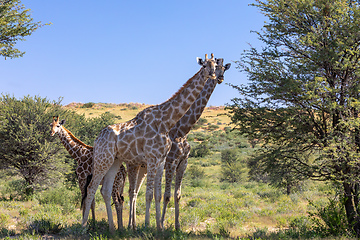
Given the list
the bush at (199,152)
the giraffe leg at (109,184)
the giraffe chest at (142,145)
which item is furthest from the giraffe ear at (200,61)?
the bush at (199,152)

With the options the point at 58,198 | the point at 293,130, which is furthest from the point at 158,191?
the point at 58,198

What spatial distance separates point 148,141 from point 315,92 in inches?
211

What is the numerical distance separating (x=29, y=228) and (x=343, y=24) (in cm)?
1139

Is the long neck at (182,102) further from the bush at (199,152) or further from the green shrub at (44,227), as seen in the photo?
the bush at (199,152)

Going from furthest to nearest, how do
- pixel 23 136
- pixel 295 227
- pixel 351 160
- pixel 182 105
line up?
pixel 23 136 → pixel 295 227 → pixel 351 160 → pixel 182 105

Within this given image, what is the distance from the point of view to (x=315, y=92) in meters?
9.66

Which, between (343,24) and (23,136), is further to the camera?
(23,136)

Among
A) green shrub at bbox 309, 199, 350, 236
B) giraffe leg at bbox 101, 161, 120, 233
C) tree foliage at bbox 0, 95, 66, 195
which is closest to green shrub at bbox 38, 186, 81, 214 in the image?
tree foliage at bbox 0, 95, 66, 195

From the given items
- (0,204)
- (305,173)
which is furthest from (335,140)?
(0,204)

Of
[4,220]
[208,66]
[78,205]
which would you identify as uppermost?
[208,66]

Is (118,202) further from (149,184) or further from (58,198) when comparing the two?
(58,198)

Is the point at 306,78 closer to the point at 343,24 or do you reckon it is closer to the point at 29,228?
the point at 343,24

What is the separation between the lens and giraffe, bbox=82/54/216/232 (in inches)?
321

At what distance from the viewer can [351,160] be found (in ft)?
30.1
